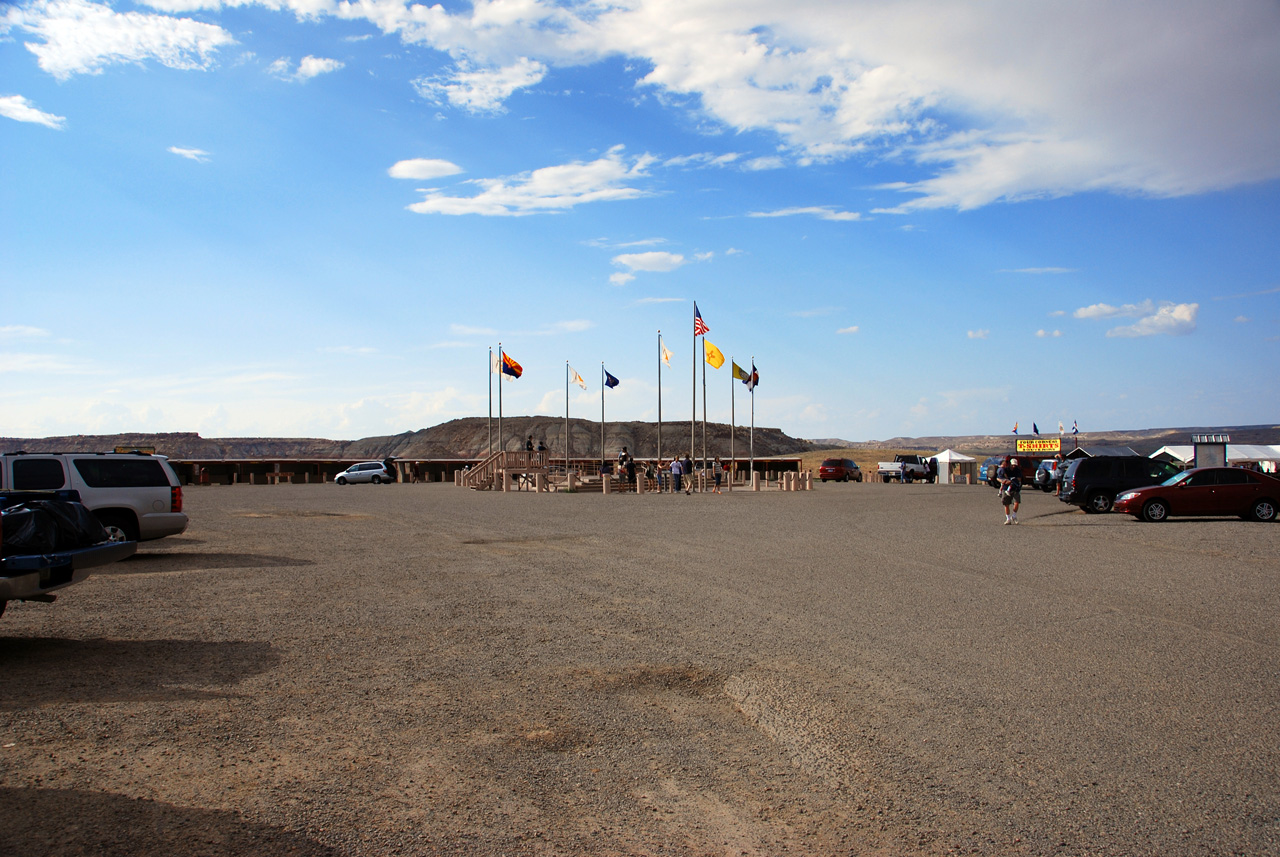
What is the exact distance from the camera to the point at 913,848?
4.02 m

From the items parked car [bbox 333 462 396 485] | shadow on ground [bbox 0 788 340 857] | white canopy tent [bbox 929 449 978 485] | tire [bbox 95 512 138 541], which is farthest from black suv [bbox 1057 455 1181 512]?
parked car [bbox 333 462 396 485]

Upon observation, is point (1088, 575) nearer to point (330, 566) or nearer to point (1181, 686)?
point (1181, 686)

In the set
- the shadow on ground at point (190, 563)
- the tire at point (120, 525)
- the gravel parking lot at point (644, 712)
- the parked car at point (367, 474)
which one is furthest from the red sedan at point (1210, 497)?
the parked car at point (367, 474)

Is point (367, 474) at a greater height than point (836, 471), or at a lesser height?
greater

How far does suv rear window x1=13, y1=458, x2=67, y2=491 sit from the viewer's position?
13719mm

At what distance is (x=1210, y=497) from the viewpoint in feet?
71.6

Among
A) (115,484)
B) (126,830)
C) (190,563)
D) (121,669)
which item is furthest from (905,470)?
(126,830)

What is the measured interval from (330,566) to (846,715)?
9557 mm

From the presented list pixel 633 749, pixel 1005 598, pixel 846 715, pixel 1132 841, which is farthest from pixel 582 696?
pixel 1005 598

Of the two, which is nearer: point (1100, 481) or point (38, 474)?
point (38, 474)

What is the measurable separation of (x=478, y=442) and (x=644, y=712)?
14015 cm

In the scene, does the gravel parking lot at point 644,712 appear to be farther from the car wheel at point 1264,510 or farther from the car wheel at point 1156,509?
the car wheel at point 1264,510

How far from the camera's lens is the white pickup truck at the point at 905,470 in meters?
59.3

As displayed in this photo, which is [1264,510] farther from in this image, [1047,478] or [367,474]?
→ [367,474]
